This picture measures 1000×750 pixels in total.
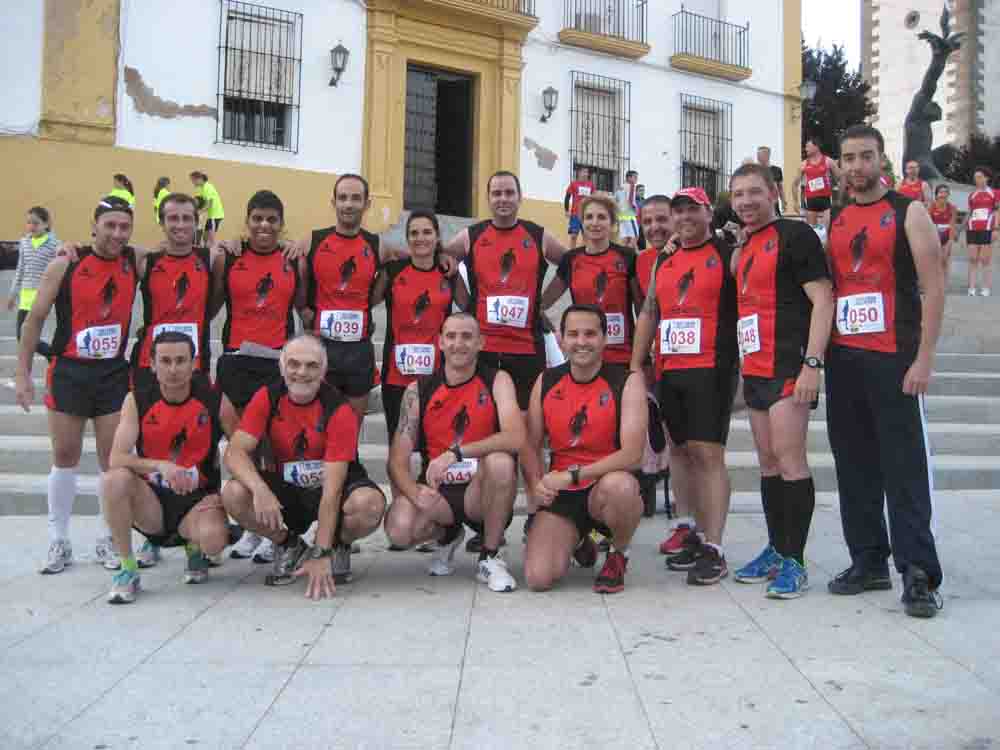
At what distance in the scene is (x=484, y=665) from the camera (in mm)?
3355

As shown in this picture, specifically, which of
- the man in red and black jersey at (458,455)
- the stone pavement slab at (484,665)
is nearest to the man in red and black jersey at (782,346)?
the stone pavement slab at (484,665)

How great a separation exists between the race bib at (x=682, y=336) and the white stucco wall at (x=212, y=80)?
11943 millimetres

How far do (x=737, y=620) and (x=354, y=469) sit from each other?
189cm

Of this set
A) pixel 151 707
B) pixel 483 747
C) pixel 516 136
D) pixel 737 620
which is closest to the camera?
pixel 483 747

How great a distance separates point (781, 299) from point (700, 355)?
511 mm

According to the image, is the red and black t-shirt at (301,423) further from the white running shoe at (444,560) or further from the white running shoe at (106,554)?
the white running shoe at (106,554)

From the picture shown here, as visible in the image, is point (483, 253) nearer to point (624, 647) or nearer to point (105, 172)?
point (624, 647)

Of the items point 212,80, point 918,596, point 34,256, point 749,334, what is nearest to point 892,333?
point 749,334

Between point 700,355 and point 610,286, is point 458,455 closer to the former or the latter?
point 700,355

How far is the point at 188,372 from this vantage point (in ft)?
15.0

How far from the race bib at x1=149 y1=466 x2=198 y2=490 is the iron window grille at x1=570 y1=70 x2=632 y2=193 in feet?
50.1

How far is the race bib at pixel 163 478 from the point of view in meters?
4.45

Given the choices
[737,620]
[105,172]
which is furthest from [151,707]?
[105,172]

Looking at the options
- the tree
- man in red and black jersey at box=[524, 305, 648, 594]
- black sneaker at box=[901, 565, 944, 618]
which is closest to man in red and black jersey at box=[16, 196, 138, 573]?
man in red and black jersey at box=[524, 305, 648, 594]
